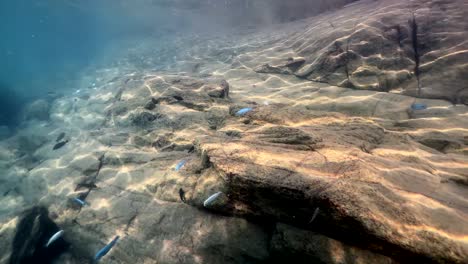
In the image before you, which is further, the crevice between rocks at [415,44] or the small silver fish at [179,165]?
the crevice between rocks at [415,44]

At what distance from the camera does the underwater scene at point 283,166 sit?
95.3 inches

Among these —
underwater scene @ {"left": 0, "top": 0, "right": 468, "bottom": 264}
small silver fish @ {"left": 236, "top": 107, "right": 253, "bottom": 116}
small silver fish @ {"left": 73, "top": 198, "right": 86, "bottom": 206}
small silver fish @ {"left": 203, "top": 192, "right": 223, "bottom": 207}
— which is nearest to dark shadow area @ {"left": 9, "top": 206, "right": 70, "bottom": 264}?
underwater scene @ {"left": 0, "top": 0, "right": 468, "bottom": 264}

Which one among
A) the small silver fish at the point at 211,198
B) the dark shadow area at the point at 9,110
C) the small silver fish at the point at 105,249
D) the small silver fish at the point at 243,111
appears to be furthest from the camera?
the dark shadow area at the point at 9,110

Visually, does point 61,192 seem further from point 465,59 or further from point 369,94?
point 465,59

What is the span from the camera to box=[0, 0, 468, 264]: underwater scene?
242 cm

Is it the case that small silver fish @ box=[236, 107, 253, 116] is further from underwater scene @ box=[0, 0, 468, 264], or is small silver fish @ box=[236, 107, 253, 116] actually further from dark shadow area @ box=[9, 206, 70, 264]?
dark shadow area @ box=[9, 206, 70, 264]

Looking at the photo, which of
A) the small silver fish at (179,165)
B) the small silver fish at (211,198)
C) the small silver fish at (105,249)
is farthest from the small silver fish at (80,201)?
the small silver fish at (211,198)

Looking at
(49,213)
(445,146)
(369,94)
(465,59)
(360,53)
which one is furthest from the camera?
(360,53)

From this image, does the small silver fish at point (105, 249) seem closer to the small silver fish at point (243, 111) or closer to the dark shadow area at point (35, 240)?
the dark shadow area at point (35, 240)

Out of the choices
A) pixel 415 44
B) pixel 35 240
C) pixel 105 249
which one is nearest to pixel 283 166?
pixel 105 249

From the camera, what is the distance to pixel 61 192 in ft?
17.0

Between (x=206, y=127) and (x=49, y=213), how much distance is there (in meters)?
3.61

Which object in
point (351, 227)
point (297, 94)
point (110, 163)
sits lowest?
point (110, 163)

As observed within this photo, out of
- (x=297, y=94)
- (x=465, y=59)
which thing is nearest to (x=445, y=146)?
(x=465, y=59)
